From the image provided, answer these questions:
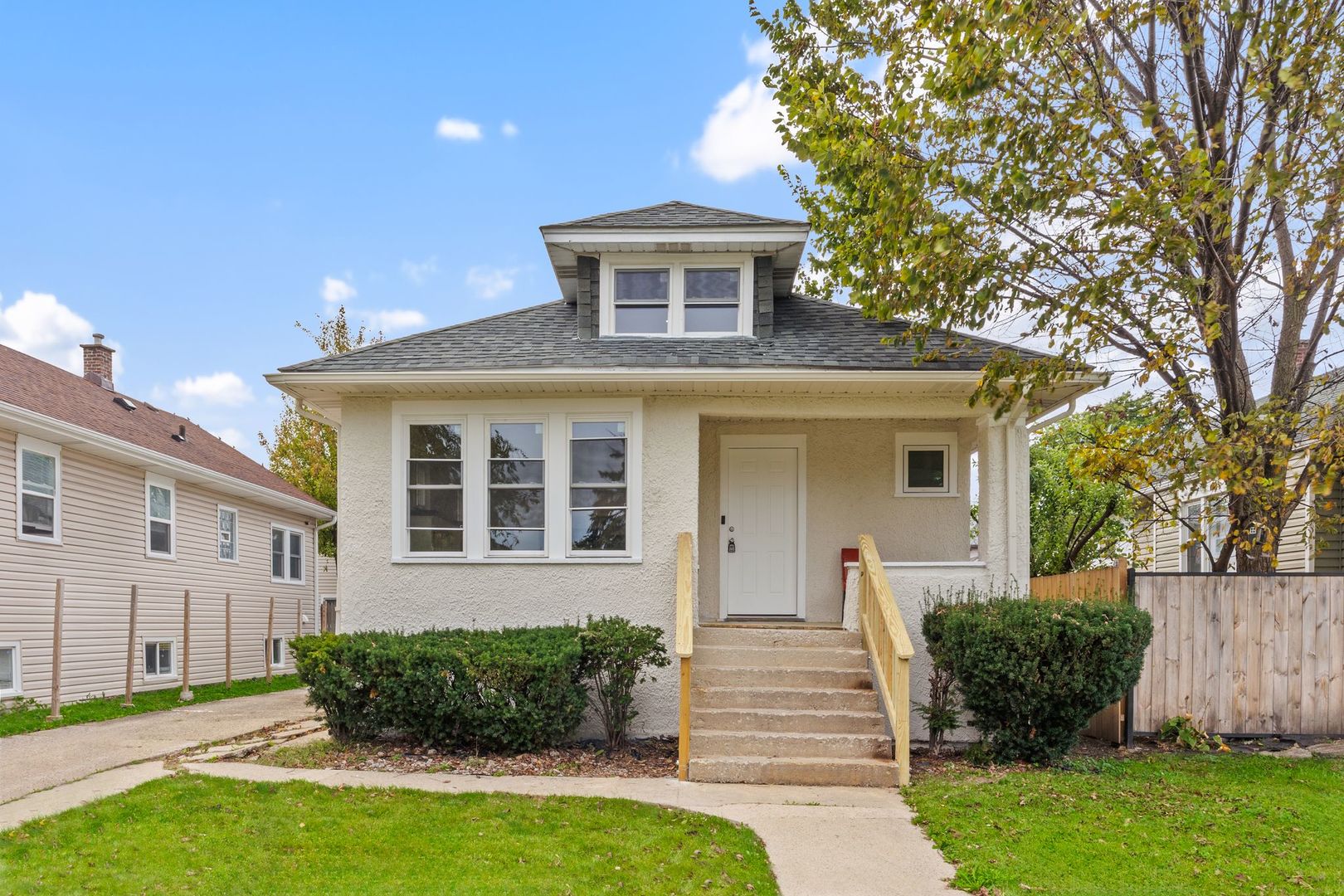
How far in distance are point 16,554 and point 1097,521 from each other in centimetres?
1710

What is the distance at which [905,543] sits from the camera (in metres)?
9.79

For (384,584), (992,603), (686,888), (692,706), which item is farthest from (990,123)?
(384,584)

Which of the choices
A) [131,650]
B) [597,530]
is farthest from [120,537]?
[597,530]

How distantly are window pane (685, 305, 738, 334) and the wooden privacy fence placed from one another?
4808 mm

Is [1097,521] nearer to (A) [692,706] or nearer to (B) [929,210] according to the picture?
(B) [929,210]

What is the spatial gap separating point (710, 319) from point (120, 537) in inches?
396

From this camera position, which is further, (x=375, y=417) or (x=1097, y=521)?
(x=1097, y=521)

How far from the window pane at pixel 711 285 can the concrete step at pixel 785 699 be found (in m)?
4.25

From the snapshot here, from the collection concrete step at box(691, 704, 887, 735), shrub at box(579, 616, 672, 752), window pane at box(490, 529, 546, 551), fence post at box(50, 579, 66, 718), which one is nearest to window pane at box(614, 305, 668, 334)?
window pane at box(490, 529, 546, 551)

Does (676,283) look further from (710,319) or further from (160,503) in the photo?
(160,503)

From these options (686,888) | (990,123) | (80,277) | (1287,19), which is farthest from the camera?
(80,277)

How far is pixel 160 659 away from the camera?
14.7 m

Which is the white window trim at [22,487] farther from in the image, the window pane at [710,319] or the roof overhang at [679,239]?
the window pane at [710,319]

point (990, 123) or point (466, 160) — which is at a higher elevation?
point (466, 160)
